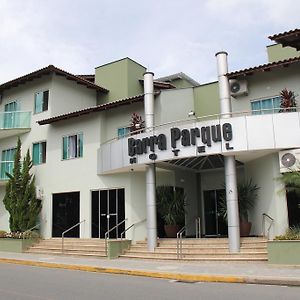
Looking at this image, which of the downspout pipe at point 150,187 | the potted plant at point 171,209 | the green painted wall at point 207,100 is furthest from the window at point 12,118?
the green painted wall at point 207,100

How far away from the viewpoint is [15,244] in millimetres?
22297

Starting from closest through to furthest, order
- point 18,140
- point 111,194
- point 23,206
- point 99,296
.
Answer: point 99,296
point 111,194
point 23,206
point 18,140

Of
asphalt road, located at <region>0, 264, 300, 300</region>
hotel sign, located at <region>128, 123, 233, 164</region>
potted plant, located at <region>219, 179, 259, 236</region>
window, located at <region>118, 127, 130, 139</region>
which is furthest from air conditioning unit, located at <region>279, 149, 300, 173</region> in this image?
window, located at <region>118, 127, 130, 139</region>

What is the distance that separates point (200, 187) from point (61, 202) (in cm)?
790

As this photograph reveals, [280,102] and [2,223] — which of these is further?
[2,223]

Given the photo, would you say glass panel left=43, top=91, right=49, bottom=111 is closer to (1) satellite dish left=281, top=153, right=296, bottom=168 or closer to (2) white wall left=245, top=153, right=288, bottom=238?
(2) white wall left=245, top=153, right=288, bottom=238

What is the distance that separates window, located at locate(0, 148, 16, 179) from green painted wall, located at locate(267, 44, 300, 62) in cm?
1687

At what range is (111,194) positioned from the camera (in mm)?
21688

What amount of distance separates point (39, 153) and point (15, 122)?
2793mm

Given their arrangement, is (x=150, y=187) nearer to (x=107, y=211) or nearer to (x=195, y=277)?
(x=107, y=211)

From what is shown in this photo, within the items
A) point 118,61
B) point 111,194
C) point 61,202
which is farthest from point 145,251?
point 118,61

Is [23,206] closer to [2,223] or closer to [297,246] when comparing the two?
[2,223]

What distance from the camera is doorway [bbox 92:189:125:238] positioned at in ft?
69.6

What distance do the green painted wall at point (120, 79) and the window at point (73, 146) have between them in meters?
4.03
